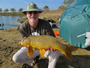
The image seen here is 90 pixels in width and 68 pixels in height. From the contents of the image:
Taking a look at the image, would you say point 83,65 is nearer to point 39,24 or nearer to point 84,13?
point 39,24

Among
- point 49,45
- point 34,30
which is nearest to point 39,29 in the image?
point 34,30

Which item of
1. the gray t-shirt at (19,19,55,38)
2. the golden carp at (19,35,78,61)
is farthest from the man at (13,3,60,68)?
the golden carp at (19,35,78,61)

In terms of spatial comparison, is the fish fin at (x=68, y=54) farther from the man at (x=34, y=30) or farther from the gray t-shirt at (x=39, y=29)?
the gray t-shirt at (x=39, y=29)

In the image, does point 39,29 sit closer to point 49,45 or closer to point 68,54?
point 49,45

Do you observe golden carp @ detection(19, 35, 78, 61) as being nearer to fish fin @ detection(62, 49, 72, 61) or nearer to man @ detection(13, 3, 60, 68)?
fish fin @ detection(62, 49, 72, 61)

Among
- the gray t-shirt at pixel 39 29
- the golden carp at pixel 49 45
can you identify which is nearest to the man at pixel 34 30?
the gray t-shirt at pixel 39 29

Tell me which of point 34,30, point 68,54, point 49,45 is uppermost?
point 34,30

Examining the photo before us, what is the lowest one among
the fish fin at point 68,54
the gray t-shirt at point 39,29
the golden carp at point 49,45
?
the fish fin at point 68,54

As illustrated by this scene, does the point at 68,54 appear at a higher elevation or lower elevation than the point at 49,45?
lower

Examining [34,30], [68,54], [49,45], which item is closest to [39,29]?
[34,30]

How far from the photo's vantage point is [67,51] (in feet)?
5.82

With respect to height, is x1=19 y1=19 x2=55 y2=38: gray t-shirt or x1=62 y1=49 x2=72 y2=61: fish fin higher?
x1=19 y1=19 x2=55 y2=38: gray t-shirt

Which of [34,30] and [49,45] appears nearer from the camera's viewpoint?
[49,45]

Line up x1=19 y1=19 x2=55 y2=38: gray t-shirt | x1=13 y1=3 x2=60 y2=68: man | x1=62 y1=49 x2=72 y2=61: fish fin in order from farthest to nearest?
1. x1=19 y1=19 x2=55 y2=38: gray t-shirt
2. x1=13 y1=3 x2=60 y2=68: man
3. x1=62 y1=49 x2=72 y2=61: fish fin
